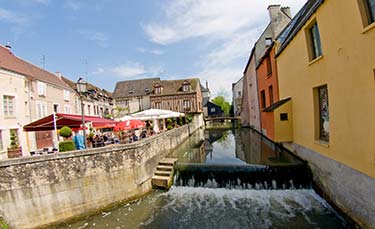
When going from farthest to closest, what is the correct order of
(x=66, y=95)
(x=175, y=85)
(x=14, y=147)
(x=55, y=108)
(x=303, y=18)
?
(x=175, y=85) < (x=66, y=95) < (x=55, y=108) < (x=14, y=147) < (x=303, y=18)

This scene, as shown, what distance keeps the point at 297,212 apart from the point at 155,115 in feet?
40.0

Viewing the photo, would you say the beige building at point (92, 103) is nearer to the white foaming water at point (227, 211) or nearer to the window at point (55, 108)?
the window at point (55, 108)

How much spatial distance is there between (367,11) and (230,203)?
22.9ft

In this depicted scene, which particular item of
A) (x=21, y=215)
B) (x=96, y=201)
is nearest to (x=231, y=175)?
(x=96, y=201)

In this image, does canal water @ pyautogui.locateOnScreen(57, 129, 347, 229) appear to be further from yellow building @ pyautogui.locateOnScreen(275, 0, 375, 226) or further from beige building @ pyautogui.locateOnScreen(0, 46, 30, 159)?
beige building @ pyautogui.locateOnScreen(0, 46, 30, 159)

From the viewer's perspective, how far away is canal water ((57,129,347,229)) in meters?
6.48

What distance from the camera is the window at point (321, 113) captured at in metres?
7.47

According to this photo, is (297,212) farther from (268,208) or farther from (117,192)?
(117,192)

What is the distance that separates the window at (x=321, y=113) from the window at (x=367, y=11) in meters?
3.11

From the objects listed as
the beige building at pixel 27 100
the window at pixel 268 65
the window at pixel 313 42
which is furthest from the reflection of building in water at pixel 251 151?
the beige building at pixel 27 100

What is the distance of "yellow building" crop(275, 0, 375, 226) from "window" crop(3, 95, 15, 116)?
1792 cm

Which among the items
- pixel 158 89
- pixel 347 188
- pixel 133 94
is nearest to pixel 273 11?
pixel 347 188

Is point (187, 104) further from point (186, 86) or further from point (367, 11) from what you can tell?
point (367, 11)

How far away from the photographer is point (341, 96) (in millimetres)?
5859
